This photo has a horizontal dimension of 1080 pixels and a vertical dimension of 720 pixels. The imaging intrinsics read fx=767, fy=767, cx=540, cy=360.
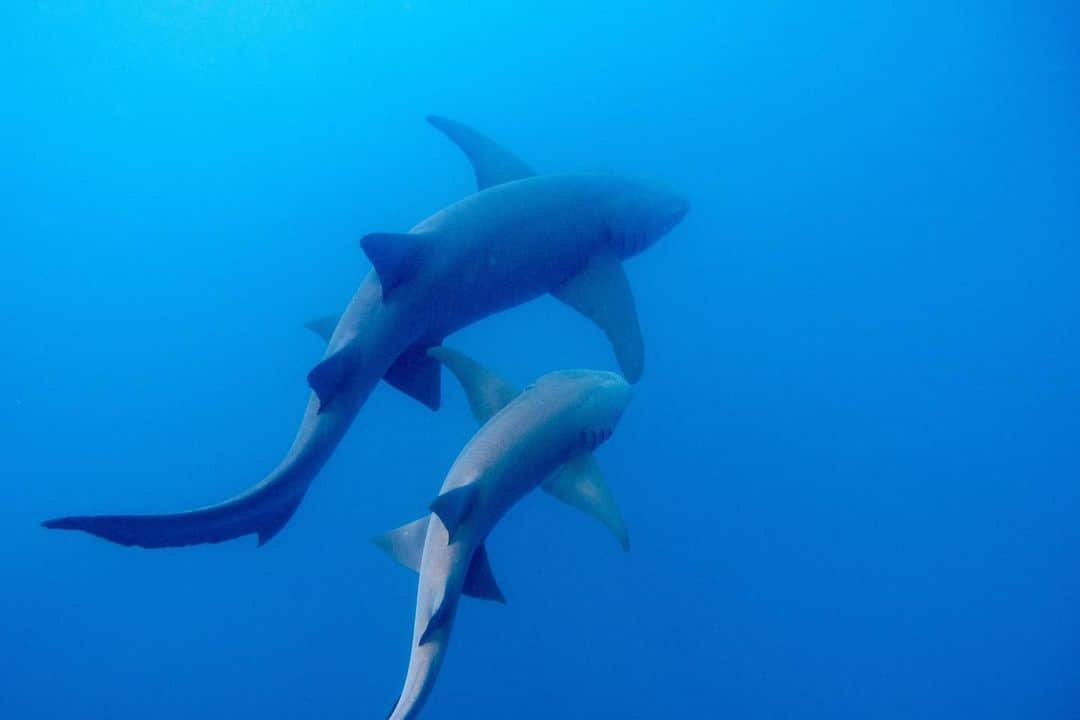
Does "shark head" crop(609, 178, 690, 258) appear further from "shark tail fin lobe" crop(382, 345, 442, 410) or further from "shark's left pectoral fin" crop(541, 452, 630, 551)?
"shark's left pectoral fin" crop(541, 452, 630, 551)

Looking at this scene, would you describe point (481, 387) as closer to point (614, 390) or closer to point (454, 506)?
point (614, 390)

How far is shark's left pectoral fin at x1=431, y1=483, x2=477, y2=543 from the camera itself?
364cm

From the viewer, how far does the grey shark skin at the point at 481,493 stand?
361 cm

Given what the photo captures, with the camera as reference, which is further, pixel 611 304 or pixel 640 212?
pixel 640 212

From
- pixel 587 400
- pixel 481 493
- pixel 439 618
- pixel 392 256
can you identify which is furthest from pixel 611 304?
pixel 439 618

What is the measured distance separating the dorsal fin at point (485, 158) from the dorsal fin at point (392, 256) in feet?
6.17

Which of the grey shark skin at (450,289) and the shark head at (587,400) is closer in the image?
the grey shark skin at (450,289)

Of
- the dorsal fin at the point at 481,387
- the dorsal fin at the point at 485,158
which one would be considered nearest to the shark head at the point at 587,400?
the dorsal fin at the point at 481,387

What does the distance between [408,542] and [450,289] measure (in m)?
1.47

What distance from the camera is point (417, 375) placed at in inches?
196

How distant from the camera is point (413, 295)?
14.2ft

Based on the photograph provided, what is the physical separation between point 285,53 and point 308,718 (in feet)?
50.0

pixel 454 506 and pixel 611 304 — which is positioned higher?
pixel 611 304

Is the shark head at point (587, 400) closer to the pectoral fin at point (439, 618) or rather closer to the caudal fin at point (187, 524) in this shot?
the pectoral fin at point (439, 618)
